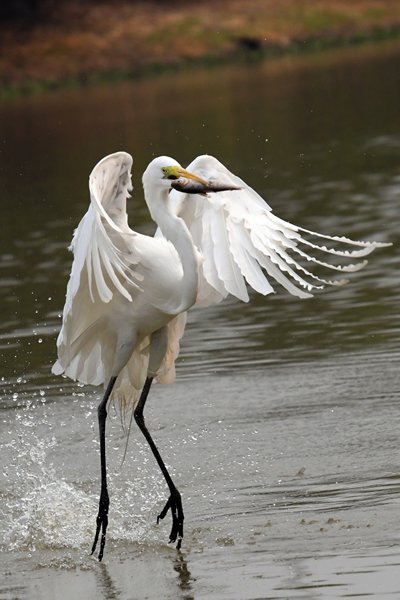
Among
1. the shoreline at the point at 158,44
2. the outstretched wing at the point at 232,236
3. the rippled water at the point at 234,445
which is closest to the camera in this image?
the rippled water at the point at 234,445

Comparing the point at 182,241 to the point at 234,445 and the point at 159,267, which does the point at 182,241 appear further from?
the point at 234,445

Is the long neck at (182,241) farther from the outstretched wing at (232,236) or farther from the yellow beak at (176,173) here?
the outstretched wing at (232,236)

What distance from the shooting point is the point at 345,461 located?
8.66m

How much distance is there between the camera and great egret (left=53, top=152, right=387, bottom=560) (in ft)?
25.7

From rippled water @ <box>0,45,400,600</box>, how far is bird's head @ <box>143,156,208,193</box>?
1.81 m

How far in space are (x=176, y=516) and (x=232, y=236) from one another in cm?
160

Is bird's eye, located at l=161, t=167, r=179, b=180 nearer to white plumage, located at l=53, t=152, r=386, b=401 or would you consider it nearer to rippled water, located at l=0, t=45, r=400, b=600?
white plumage, located at l=53, t=152, r=386, b=401

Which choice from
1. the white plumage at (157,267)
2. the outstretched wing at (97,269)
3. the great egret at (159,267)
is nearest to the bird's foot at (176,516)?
the great egret at (159,267)

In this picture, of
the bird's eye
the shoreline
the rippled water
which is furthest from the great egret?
the shoreline

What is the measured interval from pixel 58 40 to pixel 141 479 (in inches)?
1549

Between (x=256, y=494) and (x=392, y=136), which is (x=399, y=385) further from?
(x=392, y=136)

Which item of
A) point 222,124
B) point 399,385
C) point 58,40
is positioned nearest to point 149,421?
point 399,385

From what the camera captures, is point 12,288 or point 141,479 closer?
point 141,479

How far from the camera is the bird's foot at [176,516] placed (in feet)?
25.9
